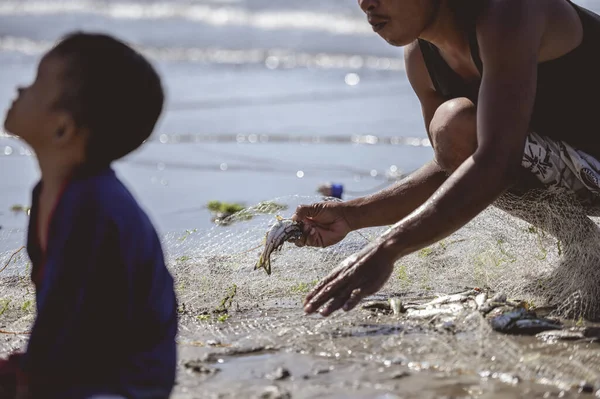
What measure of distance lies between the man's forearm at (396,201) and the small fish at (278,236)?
24 centimetres

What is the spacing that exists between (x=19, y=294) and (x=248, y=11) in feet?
54.4

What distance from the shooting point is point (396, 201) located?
13.0ft

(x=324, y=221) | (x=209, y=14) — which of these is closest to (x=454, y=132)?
(x=324, y=221)

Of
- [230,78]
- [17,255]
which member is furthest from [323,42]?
[17,255]

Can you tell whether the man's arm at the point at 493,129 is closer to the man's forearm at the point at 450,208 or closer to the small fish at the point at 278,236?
the man's forearm at the point at 450,208

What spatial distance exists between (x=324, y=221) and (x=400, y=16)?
3.13 ft

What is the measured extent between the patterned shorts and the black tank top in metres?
0.06

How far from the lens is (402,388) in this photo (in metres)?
2.79

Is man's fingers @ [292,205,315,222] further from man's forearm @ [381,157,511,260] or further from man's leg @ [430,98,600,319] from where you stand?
man's forearm @ [381,157,511,260]

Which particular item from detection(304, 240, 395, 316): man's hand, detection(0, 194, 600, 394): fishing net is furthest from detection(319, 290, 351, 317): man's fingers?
detection(0, 194, 600, 394): fishing net

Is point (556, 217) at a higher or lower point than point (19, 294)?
higher

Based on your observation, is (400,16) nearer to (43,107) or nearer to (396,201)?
(396,201)

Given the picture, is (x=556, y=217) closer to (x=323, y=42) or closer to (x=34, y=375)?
(x=34, y=375)

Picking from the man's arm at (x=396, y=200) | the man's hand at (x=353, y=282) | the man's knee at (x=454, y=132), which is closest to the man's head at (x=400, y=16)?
the man's knee at (x=454, y=132)
